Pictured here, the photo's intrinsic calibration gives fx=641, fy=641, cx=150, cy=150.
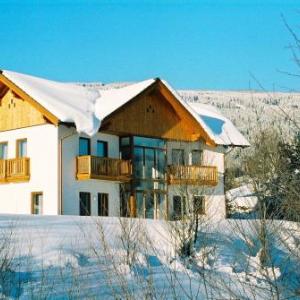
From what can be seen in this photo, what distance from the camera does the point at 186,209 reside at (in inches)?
749

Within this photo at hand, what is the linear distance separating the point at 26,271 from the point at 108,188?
1547 centimetres

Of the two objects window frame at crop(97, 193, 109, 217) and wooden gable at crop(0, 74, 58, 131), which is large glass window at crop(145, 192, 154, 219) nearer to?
window frame at crop(97, 193, 109, 217)

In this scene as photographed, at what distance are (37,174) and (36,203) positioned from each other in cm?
132

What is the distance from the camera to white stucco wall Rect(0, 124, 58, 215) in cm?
2831

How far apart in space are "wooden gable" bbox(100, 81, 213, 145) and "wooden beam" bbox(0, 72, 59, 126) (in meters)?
2.86

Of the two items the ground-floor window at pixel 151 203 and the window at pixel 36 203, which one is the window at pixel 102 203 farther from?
the window at pixel 36 203

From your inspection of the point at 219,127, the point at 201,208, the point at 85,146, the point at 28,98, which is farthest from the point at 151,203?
the point at 201,208

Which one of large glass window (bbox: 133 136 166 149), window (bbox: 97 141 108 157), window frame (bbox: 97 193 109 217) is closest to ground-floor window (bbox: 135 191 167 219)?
window frame (bbox: 97 193 109 217)

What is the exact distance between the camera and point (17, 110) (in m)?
30.5

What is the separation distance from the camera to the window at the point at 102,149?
30.8 m

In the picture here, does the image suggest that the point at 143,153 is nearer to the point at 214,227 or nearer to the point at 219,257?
the point at 214,227

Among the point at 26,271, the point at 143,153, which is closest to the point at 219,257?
the point at 26,271

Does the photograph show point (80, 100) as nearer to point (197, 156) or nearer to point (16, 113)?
point (16, 113)

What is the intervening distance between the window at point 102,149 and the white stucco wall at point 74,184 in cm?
35
